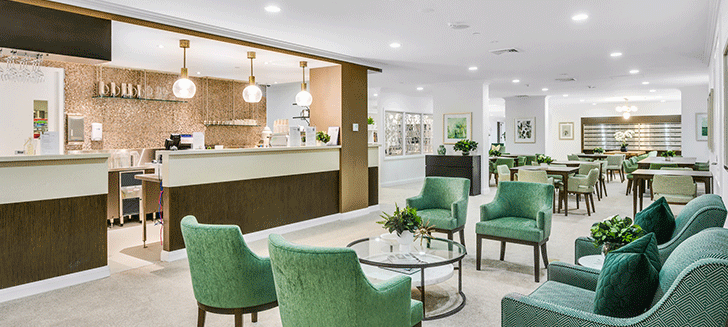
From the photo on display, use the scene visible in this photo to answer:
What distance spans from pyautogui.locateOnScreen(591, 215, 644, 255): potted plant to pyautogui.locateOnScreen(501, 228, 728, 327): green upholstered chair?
422mm

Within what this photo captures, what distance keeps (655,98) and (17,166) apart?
1763 cm

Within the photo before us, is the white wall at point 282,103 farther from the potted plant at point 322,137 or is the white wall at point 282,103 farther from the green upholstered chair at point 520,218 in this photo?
the green upholstered chair at point 520,218

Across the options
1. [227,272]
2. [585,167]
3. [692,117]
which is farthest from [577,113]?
[227,272]

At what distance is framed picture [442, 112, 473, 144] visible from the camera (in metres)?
10.7

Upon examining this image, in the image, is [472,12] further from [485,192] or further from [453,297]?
[485,192]

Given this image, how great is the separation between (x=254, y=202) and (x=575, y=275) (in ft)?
14.0

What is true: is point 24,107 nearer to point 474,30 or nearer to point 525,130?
point 474,30

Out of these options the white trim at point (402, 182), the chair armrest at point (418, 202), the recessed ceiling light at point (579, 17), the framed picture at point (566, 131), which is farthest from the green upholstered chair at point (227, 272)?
the framed picture at point (566, 131)

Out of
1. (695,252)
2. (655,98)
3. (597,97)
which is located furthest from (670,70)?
(695,252)

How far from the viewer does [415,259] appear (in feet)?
10.7

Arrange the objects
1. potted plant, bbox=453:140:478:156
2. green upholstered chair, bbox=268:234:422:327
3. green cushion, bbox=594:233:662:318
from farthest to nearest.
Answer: potted plant, bbox=453:140:478:156 → green upholstered chair, bbox=268:234:422:327 → green cushion, bbox=594:233:662:318

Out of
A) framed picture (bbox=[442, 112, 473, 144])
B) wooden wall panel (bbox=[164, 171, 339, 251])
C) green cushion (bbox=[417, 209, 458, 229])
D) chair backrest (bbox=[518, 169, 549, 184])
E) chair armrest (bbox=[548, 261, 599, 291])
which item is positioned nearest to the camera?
chair armrest (bbox=[548, 261, 599, 291])

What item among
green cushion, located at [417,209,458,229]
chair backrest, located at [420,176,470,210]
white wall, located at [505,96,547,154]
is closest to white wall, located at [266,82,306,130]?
chair backrest, located at [420,176,470,210]

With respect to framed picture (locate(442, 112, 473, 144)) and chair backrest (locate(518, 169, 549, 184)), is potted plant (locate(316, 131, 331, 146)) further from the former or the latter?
framed picture (locate(442, 112, 473, 144))
